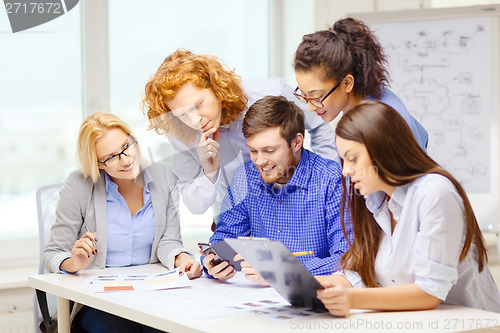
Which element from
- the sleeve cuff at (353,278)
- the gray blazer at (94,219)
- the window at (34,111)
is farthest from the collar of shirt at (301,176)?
the window at (34,111)

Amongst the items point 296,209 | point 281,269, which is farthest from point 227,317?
point 296,209

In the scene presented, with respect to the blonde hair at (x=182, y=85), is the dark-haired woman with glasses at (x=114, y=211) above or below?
below

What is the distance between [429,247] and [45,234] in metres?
1.53

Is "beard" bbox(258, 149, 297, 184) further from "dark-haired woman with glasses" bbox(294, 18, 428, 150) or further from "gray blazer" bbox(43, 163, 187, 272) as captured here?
"gray blazer" bbox(43, 163, 187, 272)

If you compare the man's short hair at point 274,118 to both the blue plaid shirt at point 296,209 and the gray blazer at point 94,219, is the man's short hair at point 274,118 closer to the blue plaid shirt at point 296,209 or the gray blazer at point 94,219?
the blue plaid shirt at point 296,209

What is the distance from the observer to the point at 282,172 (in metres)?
1.98

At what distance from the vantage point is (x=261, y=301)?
5.23ft

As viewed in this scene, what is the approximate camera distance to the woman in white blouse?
55.4 inches

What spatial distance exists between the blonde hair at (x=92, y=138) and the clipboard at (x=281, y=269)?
91 cm

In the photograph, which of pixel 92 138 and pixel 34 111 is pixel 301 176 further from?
pixel 34 111

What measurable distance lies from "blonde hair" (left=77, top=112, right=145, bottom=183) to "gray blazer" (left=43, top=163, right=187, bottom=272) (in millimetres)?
53

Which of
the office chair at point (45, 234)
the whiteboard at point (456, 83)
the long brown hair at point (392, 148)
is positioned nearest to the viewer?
the long brown hair at point (392, 148)

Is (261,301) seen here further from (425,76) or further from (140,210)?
(425,76)

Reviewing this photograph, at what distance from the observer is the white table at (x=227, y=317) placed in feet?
4.39
